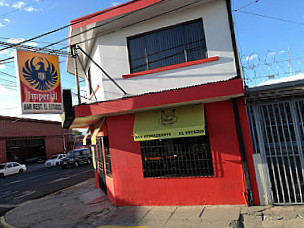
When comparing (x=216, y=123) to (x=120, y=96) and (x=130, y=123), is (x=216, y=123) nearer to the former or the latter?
(x=130, y=123)

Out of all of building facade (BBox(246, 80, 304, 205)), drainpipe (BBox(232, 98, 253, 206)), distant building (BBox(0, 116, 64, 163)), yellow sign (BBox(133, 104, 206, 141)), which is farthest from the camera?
distant building (BBox(0, 116, 64, 163))

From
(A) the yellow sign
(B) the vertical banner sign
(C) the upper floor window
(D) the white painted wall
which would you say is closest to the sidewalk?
(A) the yellow sign

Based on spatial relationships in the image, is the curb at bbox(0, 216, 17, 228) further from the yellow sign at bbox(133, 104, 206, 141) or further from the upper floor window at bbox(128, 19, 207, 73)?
the upper floor window at bbox(128, 19, 207, 73)

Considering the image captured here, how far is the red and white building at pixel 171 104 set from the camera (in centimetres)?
587

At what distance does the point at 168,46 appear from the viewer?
22.2 ft

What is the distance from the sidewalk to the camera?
489 cm

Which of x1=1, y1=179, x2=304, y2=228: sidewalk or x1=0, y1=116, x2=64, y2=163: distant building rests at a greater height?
x1=0, y1=116, x2=64, y2=163: distant building

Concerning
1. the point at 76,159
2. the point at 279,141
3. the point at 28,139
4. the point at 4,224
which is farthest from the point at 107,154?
the point at 28,139

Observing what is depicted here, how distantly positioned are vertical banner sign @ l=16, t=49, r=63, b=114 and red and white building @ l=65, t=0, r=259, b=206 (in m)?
0.91

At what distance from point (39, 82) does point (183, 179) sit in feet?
17.4

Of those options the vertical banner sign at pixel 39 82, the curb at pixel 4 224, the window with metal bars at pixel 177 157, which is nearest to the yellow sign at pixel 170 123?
the window with metal bars at pixel 177 157

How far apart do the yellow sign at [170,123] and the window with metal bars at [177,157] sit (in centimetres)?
52

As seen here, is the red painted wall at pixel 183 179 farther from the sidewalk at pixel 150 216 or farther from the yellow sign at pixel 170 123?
the yellow sign at pixel 170 123

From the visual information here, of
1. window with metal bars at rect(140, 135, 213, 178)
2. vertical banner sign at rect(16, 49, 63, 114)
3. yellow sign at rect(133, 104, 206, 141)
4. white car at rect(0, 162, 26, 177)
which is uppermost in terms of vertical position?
vertical banner sign at rect(16, 49, 63, 114)
